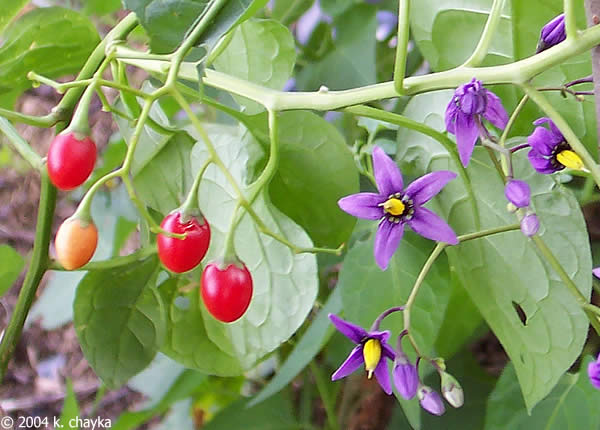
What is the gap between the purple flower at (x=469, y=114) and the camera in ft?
0.98

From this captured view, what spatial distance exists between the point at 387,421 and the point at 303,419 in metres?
0.10

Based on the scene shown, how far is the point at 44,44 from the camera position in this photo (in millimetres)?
480

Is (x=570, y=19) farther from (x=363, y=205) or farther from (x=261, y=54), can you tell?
(x=261, y=54)

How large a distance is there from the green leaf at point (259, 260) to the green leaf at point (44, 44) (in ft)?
0.41

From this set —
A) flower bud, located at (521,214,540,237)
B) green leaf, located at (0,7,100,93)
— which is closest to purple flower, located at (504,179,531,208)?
flower bud, located at (521,214,540,237)

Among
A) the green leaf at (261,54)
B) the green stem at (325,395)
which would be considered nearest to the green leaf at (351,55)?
the green leaf at (261,54)

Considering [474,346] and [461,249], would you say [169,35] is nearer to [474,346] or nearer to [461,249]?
[461,249]

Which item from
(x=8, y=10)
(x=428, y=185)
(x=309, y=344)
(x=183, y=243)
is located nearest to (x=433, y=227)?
(x=428, y=185)

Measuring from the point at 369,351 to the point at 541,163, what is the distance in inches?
5.4

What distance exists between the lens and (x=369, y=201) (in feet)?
1.16

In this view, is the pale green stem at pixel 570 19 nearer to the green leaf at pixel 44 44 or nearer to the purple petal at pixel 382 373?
the purple petal at pixel 382 373

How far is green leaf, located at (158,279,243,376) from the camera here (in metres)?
0.51

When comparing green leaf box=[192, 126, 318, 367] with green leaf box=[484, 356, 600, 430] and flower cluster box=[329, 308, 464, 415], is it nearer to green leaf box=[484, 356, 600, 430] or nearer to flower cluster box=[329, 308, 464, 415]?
flower cluster box=[329, 308, 464, 415]

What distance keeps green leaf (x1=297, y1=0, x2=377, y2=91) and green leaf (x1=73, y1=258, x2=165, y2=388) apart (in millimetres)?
292
